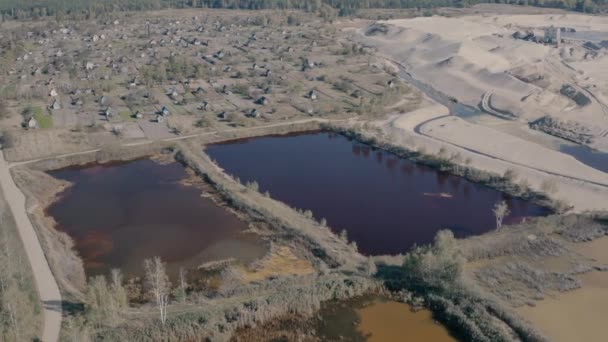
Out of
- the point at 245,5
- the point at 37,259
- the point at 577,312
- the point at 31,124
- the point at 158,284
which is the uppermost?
the point at 245,5

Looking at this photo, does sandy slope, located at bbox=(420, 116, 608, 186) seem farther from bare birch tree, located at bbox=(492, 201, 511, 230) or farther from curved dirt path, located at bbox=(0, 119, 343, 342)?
curved dirt path, located at bbox=(0, 119, 343, 342)

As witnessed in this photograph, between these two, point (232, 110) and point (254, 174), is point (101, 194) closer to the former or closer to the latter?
point (254, 174)

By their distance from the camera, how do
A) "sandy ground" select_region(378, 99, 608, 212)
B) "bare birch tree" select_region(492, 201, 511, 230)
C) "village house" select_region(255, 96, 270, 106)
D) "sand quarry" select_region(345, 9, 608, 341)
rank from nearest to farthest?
1. "sand quarry" select_region(345, 9, 608, 341)
2. "bare birch tree" select_region(492, 201, 511, 230)
3. "sandy ground" select_region(378, 99, 608, 212)
4. "village house" select_region(255, 96, 270, 106)

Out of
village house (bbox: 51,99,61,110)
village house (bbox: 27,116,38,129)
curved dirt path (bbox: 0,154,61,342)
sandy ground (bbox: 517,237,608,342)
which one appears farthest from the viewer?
village house (bbox: 51,99,61,110)

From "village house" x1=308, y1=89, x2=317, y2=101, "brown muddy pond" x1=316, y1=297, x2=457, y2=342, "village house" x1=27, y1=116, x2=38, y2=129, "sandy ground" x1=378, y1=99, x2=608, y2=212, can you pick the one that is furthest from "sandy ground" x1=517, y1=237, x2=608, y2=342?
"village house" x1=27, y1=116, x2=38, y2=129

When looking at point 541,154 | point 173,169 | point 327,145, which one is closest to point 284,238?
point 173,169

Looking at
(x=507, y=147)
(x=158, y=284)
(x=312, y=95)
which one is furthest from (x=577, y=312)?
(x=312, y=95)

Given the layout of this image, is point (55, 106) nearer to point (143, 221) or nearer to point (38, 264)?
point (143, 221)
